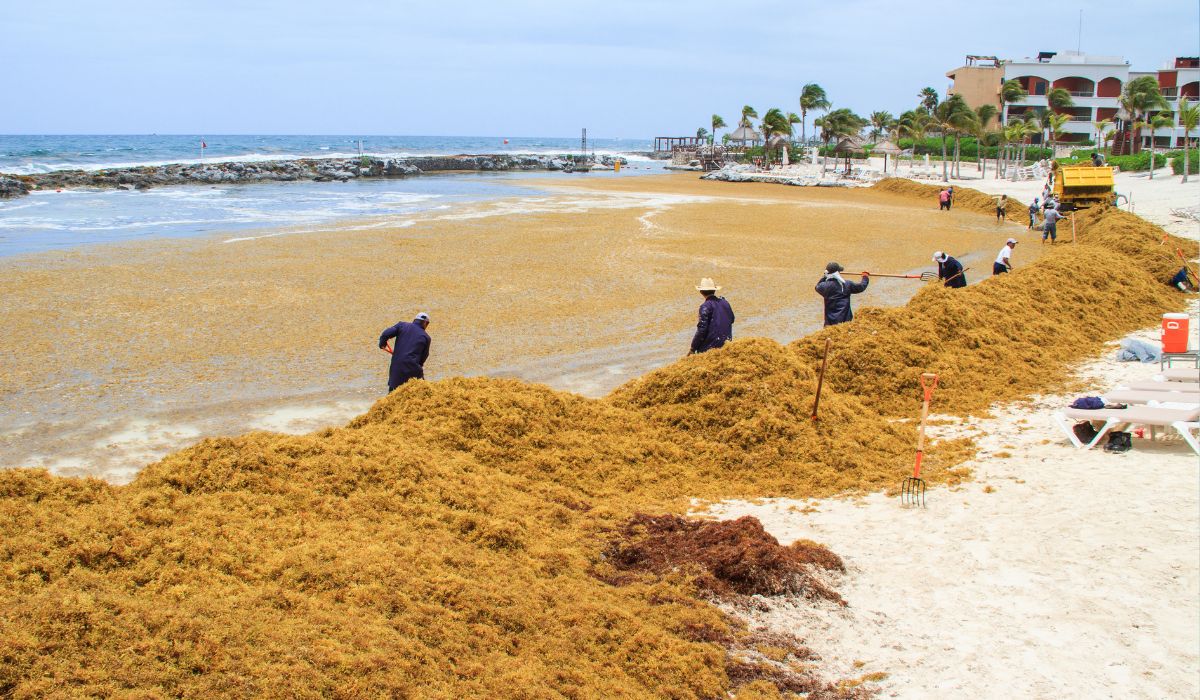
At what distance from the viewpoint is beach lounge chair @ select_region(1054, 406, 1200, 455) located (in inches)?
320

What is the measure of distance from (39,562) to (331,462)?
79.7 inches

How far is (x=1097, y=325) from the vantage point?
45.1 ft

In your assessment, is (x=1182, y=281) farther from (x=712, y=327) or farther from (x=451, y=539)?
(x=451, y=539)

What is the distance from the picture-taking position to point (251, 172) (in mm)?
64375

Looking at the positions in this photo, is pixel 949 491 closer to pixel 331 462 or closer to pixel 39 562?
pixel 331 462

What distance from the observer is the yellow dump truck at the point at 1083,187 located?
29891 mm

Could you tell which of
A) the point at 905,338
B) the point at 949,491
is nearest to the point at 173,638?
the point at 949,491

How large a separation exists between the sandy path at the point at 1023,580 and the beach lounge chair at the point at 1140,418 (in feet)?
0.56

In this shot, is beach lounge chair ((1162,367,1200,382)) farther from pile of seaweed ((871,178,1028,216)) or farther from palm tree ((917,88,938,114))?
palm tree ((917,88,938,114))

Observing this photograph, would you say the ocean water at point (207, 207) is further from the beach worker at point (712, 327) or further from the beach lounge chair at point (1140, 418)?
the beach lounge chair at point (1140, 418)

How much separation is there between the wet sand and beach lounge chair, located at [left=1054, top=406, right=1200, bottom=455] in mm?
5330

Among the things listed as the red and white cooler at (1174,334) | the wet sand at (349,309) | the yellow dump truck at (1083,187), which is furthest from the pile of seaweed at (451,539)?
the yellow dump truck at (1083,187)

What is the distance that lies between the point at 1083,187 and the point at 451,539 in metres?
Result: 30.4

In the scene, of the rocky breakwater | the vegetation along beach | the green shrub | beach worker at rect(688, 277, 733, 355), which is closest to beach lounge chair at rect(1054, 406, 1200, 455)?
the vegetation along beach
